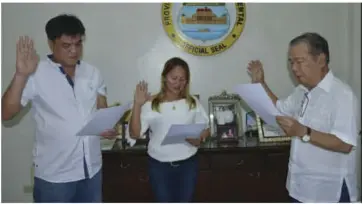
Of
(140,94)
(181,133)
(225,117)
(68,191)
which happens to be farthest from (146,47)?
(68,191)

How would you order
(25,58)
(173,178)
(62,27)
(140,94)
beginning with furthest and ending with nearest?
(173,178), (140,94), (62,27), (25,58)

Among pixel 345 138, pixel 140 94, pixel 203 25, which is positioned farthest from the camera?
pixel 203 25

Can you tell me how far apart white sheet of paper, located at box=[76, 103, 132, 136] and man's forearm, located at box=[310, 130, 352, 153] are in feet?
3.07

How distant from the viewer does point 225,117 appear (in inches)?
109

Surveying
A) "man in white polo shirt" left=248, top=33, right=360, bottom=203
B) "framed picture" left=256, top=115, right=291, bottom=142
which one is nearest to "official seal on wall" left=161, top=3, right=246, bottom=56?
"framed picture" left=256, top=115, right=291, bottom=142

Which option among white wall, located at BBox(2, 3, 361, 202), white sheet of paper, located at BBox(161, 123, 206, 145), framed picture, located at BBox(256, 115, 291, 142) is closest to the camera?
white sheet of paper, located at BBox(161, 123, 206, 145)

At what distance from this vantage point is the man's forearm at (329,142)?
1.45 meters

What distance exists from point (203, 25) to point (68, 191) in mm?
1685

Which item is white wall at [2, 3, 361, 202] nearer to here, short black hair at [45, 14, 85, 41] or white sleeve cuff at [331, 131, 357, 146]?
short black hair at [45, 14, 85, 41]

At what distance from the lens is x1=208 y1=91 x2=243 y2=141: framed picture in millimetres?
2754

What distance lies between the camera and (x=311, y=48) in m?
1.54

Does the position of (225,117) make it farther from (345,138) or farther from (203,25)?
(345,138)

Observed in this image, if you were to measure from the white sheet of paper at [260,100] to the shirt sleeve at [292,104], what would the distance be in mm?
152

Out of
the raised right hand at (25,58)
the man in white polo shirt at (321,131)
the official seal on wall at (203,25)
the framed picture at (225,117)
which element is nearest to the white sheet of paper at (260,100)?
the man in white polo shirt at (321,131)
